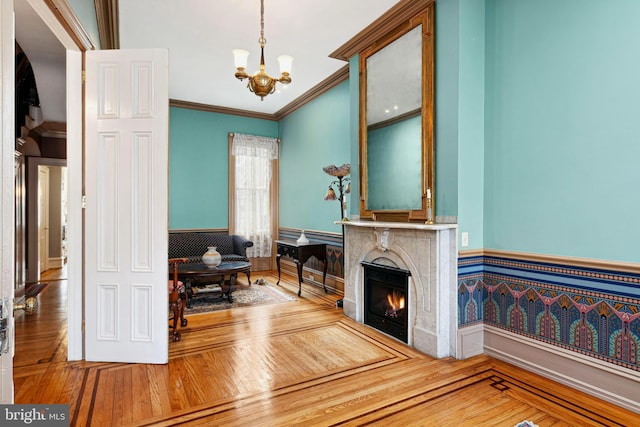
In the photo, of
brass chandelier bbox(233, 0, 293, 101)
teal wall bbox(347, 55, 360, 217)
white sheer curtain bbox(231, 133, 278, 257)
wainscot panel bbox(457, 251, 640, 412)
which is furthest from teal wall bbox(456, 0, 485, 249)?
white sheer curtain bbox(231, 133, 278, 257)

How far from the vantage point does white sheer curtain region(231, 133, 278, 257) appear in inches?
270

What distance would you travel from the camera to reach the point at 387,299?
11.7ft

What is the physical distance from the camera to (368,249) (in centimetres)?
373

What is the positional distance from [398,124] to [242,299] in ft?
10.2

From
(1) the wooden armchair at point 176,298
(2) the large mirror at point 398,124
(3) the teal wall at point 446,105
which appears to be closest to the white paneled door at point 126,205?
(1) the wooden armchair at point 176,298

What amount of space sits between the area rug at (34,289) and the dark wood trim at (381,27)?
5567 mm

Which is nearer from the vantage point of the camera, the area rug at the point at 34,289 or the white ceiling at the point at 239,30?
the white ceiling at the point at 239,30

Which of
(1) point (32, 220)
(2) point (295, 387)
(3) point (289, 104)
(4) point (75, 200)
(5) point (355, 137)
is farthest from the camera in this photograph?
(3) point (289, 104)

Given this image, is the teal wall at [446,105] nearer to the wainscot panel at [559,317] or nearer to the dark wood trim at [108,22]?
the wainscot panel at [559,317]

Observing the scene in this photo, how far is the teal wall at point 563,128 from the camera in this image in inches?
86.8

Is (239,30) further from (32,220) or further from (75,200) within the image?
(32,220)

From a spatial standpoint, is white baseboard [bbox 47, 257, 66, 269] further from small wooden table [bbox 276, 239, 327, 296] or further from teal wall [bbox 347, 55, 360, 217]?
teal wall [bbox 347, 55, 360, 217]

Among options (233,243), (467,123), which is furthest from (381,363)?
(233,243)

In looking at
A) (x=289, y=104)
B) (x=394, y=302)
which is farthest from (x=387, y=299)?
(x=289, y=104)
